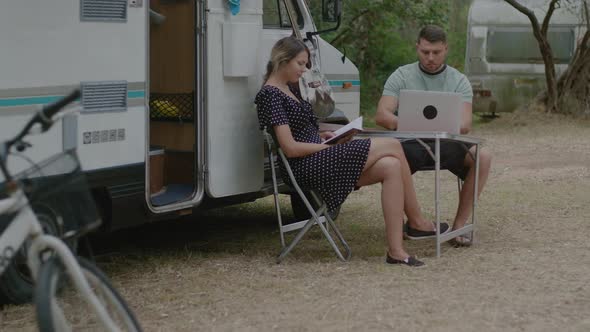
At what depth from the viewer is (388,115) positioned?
20.8 ft

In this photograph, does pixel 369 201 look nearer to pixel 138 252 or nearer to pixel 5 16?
pixel 138 252

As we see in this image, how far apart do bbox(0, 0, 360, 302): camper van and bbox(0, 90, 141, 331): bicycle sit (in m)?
1.44

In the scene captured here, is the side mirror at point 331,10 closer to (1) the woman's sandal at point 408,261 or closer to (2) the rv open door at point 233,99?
(2) the rv open door at point 233,99

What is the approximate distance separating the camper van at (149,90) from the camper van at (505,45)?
819 cm

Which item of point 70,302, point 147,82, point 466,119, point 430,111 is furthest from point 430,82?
point 70,302

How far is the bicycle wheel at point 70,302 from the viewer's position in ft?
9.94

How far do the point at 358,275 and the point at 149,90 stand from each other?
163 cm

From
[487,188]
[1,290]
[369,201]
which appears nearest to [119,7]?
[1,290]

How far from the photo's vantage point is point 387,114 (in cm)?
635

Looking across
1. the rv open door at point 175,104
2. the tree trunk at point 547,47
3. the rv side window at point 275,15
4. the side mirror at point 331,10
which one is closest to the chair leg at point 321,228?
the rv open door at point 175,104

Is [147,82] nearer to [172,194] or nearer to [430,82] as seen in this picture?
[172,194]

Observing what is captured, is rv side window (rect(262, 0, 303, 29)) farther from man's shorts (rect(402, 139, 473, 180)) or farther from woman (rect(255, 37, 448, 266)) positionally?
man's shorts (rect(402, 139, 473, 180))

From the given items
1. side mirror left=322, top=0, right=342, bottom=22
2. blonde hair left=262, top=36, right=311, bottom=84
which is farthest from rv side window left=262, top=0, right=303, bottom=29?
blonde hair left=262, top=36, right=311, bottom=84

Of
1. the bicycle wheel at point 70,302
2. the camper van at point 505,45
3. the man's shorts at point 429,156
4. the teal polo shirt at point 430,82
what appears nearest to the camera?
the bicycle wheel at point 70,302
